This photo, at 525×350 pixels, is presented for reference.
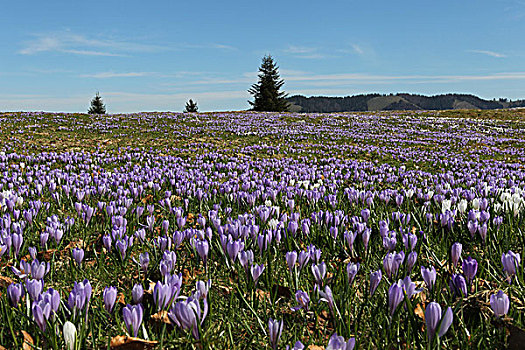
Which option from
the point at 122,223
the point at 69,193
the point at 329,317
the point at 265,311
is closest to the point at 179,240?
the point at 122,223

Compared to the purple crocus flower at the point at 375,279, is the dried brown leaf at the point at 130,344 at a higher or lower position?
lower

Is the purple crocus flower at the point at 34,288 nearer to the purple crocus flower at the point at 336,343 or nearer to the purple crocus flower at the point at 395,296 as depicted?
the purple crocus flower at the point at 336,343

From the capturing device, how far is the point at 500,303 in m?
1.68

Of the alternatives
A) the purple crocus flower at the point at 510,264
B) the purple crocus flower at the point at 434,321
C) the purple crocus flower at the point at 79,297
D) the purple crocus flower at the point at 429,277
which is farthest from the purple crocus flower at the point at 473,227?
the purple crocus flower at the point at 79,297

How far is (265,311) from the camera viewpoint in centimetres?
199

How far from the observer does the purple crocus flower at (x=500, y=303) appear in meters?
1.67

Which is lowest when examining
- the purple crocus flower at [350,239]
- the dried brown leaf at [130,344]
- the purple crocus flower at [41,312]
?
the dried brown leaf at [130,344]

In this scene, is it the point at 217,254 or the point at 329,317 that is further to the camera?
the point at 217,254

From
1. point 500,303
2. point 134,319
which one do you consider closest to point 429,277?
point 500,303

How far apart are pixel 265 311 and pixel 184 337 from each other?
1.56 ft

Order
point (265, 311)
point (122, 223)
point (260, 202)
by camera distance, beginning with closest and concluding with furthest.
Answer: point (265, 311) < point (122, 223) < point (260, 202)

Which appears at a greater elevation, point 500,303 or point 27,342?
point 500,303

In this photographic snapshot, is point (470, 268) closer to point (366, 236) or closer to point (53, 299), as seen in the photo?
point (366, 236)

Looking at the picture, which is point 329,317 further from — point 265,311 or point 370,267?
point 370,267
